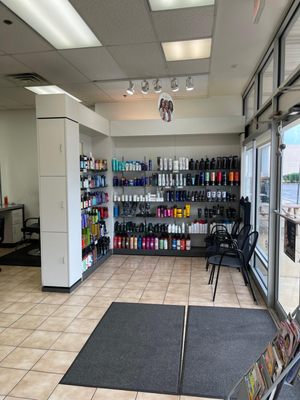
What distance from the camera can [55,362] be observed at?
8.08 feet

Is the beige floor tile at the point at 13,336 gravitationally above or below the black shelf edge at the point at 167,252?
below

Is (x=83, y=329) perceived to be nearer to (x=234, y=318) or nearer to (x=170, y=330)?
(x=170, y=330)

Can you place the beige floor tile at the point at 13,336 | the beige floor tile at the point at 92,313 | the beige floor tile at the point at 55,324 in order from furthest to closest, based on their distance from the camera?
the beige floor tile at the point at 92,313
the beige floor tile at the point at 55,324
the beige floor tile at the point at 13,336

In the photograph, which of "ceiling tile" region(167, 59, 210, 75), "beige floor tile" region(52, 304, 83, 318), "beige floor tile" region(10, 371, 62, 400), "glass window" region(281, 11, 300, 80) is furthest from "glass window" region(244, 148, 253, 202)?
"beige floor tile" region(10, 371, 62, 400)

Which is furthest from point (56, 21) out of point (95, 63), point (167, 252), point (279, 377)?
point (167, 252)

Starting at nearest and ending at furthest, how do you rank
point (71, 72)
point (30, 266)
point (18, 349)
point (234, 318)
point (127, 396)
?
1. point (127, 396)
2. point (18, 349)
3. point (234, 318)
4. point (71, 72)
5. point (30, 266)

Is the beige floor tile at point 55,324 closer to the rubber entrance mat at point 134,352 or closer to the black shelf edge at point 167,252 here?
the rubber entrance mat at point 134,352

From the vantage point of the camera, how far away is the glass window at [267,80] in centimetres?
356

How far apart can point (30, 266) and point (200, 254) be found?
3.17m

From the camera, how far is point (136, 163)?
19.1ft

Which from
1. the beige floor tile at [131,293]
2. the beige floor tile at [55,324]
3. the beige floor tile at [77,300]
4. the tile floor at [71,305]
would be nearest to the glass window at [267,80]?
the tile floor at [71,305]

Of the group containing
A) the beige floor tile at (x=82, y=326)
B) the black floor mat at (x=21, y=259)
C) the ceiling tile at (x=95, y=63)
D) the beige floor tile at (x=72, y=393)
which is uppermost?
the ceiling tile at (x=95, y=63)

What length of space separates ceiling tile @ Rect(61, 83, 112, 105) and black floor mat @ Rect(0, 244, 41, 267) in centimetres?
317

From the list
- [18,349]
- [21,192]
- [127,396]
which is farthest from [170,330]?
[21,192]
